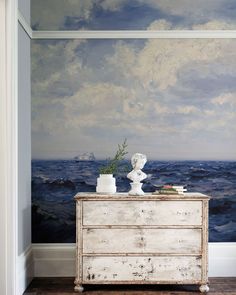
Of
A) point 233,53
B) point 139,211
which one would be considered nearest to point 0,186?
point 139,211

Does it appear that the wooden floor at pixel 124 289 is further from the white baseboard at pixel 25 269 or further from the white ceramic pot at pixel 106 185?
the white ceramic pot at pixel 106 185

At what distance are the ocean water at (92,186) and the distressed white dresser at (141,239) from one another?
0.58m

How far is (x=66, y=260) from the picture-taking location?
426cm

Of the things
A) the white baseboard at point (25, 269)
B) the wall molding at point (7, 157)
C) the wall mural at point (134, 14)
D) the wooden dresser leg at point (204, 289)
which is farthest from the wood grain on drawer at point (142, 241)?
the wall mural at point (134, 14)

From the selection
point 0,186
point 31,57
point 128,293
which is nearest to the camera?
point 0,186

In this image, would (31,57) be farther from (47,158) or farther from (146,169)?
(146,169)

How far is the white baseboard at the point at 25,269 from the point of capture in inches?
145

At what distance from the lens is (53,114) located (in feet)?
14.2

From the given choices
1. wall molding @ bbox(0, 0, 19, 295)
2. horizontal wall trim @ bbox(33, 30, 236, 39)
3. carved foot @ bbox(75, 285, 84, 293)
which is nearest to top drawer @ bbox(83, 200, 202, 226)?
carved foot @ bbox(75, 285, 84, 293)

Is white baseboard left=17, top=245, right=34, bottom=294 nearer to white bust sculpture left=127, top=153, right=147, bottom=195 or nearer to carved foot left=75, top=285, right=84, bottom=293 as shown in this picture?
carved foot left=75, top=285, right=84, bottom=293

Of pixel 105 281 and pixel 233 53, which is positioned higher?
pixel 233 53

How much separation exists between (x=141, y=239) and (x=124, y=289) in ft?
1.61

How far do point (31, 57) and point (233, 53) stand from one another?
6.71ft

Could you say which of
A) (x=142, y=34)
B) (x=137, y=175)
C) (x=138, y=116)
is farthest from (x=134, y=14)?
(x=137, y=175)
